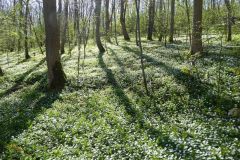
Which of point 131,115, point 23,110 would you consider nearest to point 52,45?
point 23,110

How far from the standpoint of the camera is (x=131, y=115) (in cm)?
1519

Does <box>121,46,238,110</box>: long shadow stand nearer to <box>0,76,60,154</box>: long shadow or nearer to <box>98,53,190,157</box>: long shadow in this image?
<box>98,53,190,157</box>: long shadow

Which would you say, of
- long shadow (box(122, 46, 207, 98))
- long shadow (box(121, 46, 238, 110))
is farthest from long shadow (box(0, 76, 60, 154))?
long shadow (box(121, 46, 238, 110))

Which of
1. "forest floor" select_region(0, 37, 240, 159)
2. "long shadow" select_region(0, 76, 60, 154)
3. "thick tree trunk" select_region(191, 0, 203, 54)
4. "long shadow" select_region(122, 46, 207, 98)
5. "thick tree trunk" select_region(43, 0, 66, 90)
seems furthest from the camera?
"thick tree trunk" select_region(191, 0, 203, 54)

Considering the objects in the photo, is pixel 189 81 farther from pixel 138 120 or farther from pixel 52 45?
pixel 52 45

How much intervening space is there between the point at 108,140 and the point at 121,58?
1657 cm

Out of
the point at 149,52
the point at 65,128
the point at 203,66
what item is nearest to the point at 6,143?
the point at 65,128

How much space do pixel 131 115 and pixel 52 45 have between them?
28.7 ft

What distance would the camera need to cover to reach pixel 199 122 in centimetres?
1313

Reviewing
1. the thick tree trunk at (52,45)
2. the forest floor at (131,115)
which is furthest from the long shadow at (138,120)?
the thick tree trunk at (52,45)

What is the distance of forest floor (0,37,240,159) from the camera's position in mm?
11641

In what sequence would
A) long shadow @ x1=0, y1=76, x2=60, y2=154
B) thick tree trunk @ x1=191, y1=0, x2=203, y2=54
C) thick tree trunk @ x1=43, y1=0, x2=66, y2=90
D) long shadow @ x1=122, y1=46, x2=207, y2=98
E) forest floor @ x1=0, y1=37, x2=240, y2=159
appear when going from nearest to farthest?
forest floor @ x1=0, y1=37, x2=240, y2=159
long shadow @ x1=0, y1=76, x2=60, y2=154
long shadow @ x1=122, y1=46, x2=207, y2=98
thick tree trunk @ x1=43, y1=0, x2=66, y2=90
thick tree trunk @ x1=191, y1=0, x2=203, y2=54

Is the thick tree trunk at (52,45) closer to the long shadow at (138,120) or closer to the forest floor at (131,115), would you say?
the forest floor at (131,115)

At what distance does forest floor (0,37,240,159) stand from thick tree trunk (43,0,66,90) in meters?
1.01
